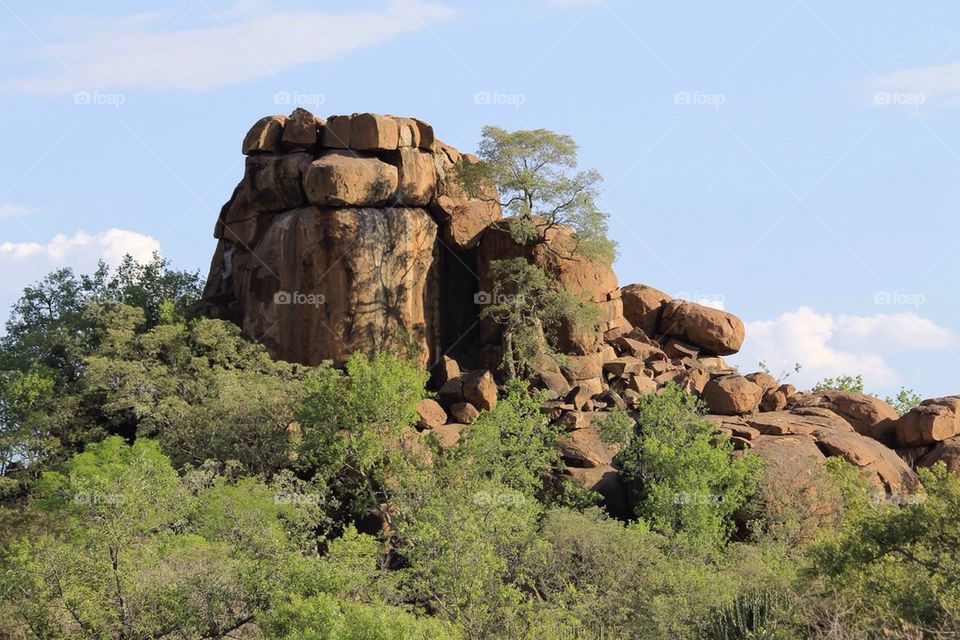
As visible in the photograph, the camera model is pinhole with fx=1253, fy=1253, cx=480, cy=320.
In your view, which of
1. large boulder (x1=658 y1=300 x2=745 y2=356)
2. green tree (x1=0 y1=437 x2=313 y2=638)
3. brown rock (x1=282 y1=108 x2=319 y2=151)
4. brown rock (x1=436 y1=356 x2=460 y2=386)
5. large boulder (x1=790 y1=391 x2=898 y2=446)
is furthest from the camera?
large boulder (x1=658 y1=300 x2=745 y2=356)

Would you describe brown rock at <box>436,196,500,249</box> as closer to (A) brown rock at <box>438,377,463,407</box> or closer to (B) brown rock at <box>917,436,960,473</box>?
(A) brown rock at <box>438,377,463,407</box>

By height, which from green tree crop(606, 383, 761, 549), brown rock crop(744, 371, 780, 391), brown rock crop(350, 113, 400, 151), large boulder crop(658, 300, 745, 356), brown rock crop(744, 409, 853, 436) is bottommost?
green tree crop(606, 383, 761, 549)

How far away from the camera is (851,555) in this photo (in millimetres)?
24438

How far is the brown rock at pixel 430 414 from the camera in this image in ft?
139

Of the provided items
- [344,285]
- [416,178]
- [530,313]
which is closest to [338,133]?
[416,178]

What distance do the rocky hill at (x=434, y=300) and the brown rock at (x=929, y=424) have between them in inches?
2.6

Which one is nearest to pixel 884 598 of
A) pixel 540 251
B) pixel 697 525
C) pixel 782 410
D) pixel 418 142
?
pixel 697 525

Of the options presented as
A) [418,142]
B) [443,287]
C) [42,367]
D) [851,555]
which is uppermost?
[418,142]

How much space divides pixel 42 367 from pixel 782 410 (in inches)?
1089

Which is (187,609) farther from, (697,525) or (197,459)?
(697,525)

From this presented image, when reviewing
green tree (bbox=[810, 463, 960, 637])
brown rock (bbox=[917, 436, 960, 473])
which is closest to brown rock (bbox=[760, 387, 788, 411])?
brown rock (bbox=[917, 436, 960, 473])

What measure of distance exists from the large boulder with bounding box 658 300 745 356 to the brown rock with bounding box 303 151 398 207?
13.7 metres

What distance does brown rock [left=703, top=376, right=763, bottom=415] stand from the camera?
148 ft

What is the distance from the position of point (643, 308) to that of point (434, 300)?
9.92 metres
